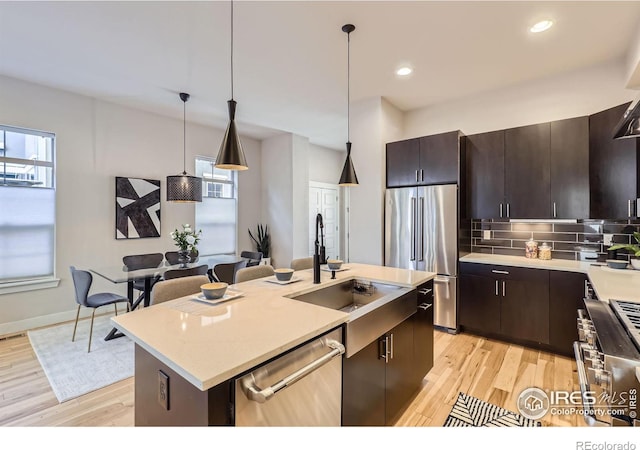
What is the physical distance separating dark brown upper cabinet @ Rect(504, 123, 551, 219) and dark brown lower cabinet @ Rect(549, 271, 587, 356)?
0.68 m

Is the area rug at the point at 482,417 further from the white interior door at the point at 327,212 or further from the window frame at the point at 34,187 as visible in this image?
the window frame at the point at 34,187

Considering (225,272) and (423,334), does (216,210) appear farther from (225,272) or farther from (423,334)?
(423,334)

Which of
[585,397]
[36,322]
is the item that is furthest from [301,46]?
[36,322]

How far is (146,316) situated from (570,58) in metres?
4.18

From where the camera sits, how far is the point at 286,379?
113cm

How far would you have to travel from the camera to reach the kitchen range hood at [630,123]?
5.23ft

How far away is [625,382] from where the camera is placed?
3.81ft

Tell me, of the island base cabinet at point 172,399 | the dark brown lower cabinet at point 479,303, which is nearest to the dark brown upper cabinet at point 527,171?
the dark brown lower cabinet at point 479,303

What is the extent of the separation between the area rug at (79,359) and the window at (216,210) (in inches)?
80.0

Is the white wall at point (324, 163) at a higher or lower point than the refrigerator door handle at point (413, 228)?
higher

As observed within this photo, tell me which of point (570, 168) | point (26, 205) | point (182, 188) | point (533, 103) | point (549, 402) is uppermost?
point (533, 103)

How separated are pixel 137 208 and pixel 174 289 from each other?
307 cm

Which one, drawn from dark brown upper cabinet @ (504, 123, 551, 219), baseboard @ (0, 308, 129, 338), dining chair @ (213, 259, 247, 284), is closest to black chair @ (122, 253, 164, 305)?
baseboard @ (0, 308, 129, 338)

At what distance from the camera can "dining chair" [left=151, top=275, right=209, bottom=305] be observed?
1.84m
